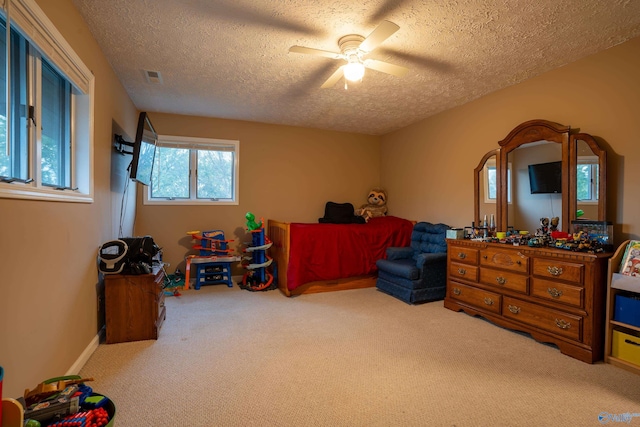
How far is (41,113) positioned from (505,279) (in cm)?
365

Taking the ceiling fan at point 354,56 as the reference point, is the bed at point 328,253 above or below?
below

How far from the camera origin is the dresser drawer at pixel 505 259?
256 centimetres

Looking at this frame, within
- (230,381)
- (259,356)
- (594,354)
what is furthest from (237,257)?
(594,354)

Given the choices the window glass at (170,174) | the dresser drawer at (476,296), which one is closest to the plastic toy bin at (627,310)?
the dresser drawer at (476,296)

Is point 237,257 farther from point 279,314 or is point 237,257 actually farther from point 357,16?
point 357,16

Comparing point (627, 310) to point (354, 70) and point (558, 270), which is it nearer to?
point (558, 270)

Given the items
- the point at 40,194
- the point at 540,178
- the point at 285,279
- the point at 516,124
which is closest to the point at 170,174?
the point at 285,279

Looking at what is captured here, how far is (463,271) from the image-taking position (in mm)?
3135

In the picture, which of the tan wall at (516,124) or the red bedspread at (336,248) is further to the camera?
the red bedspread at (336,248)

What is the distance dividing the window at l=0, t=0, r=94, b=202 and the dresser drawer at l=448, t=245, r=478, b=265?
3399 mm

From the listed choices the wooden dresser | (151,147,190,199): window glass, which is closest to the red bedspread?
the wooden dresser

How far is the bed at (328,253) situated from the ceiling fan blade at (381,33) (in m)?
2.24

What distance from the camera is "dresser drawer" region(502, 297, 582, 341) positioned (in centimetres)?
222

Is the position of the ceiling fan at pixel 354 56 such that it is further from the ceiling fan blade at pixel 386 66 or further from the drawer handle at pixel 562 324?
the drawer handle at pixel 562 324
